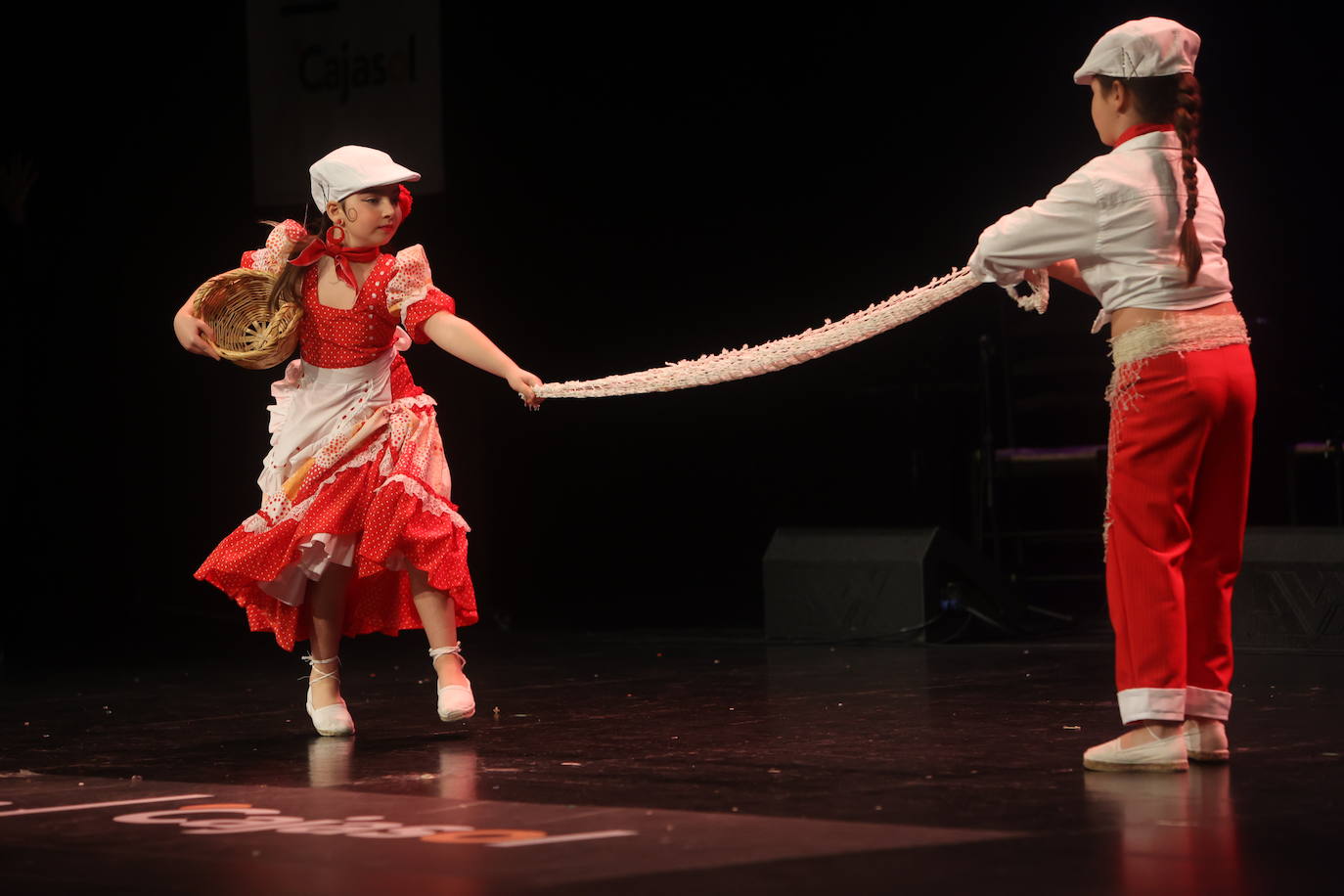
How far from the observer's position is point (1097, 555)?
25.2ft

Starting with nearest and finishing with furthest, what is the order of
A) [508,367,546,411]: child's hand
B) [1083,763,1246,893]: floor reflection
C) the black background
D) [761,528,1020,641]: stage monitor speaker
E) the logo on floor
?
[1083,763,1246,893]: floor reflection, the logo on floor, [508,367,546,411]: child's hand, [761,528,1020,641]: stage monitor speaker, the black background

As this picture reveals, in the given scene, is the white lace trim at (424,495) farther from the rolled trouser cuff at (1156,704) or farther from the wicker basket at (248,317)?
the rolled trouser cuff at (1156,704)

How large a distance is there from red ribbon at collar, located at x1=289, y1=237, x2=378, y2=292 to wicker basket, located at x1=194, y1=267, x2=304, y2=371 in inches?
3.7

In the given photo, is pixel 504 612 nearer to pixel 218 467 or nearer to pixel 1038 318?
pixel 218 467

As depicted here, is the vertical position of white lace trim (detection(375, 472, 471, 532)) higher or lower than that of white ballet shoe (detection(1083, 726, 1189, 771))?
higher

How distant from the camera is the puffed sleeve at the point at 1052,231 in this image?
10.1ft

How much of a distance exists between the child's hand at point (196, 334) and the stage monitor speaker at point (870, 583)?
2.64 metres

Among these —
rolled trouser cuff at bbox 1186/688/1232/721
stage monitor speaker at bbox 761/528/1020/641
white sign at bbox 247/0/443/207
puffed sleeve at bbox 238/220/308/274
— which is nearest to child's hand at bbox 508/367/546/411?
puffed sleeve at bbox 238/220/308/274

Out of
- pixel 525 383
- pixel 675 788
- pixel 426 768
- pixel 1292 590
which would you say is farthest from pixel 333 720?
pixel 1292 590

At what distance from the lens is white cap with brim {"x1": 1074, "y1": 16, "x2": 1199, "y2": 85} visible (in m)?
3.11

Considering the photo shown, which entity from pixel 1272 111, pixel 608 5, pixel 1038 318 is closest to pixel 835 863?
pixel 1038 318

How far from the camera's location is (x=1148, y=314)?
3.12 meters

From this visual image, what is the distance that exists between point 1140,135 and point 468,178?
4.83 metres

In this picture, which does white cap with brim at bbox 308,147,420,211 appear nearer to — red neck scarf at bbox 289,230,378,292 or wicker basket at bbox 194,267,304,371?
red neck scarf at bbox 289,230,378,292
